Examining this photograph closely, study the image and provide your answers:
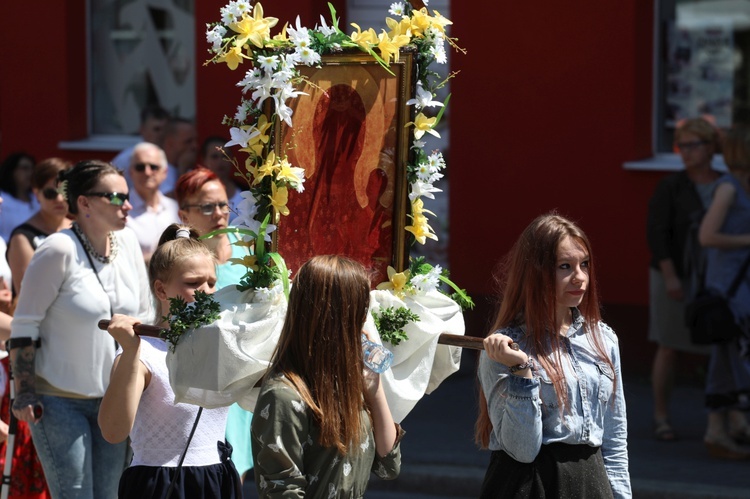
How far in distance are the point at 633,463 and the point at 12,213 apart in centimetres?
447

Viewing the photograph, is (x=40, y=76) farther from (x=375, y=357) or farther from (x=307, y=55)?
(x=375, y=357)

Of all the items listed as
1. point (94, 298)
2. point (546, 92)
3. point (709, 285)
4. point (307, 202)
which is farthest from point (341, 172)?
point (546, 92)

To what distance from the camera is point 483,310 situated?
428 inches

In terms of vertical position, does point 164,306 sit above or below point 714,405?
above

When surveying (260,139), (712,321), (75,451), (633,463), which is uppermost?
(260,139)

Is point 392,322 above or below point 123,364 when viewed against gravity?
above

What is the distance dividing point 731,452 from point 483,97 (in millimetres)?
3950

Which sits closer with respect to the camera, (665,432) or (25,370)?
(25,370)

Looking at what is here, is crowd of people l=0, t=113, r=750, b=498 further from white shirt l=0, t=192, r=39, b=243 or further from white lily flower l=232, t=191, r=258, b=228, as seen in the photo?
white shirt l=0, t=192, r=39, b=243

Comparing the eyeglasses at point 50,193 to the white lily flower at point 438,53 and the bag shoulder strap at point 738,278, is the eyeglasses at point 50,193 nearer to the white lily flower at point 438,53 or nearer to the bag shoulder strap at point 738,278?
the white lily flower at point 438,53

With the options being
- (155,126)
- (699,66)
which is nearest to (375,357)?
(155,126)

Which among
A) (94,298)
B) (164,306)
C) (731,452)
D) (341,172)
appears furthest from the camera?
(731,452)

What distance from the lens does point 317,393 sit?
356cm

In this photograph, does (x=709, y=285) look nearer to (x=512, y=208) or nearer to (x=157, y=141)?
(x=512, y=208)
